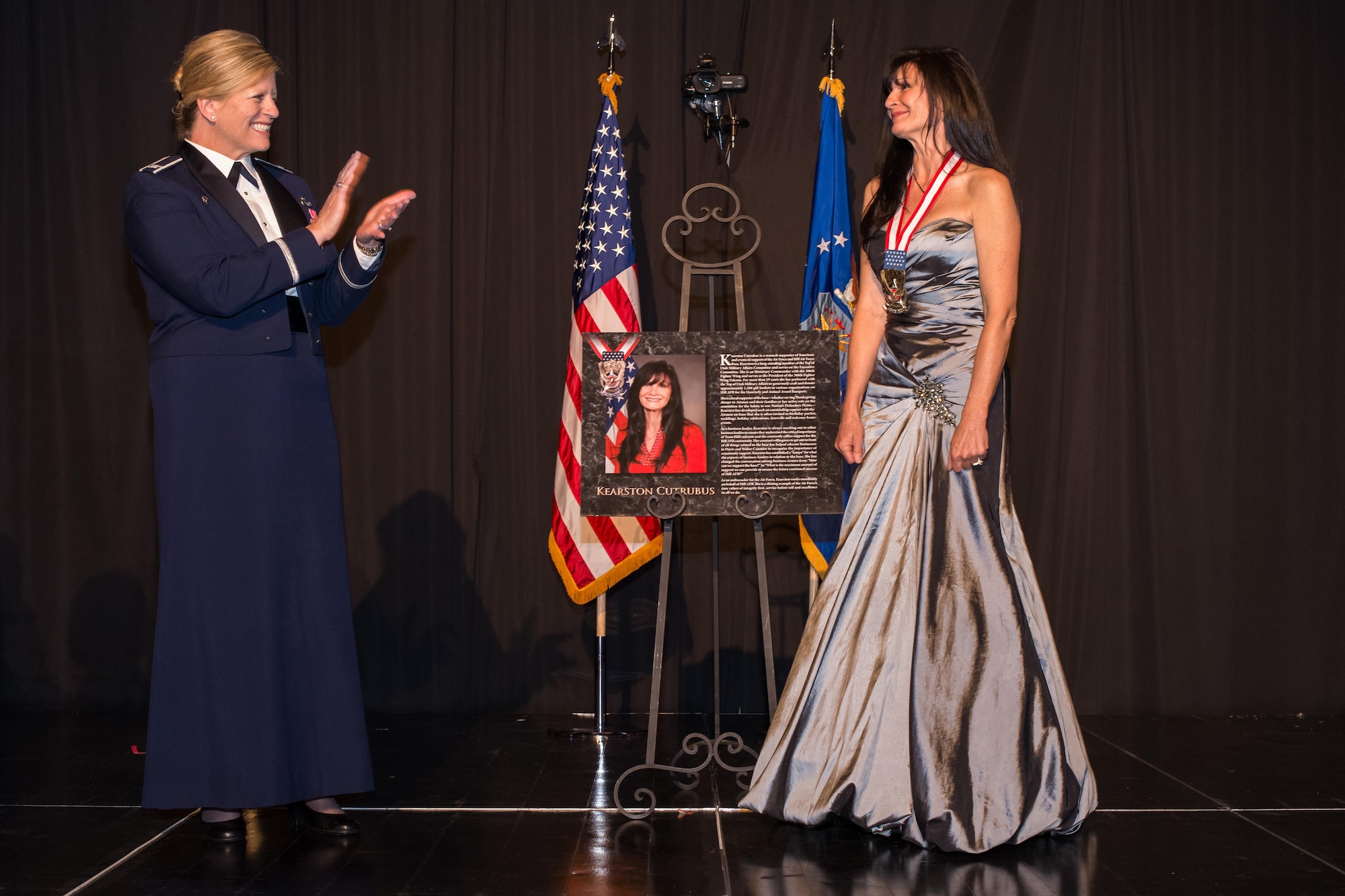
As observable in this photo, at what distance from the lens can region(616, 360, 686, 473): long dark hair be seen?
9.47 ft

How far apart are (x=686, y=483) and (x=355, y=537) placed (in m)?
2.17

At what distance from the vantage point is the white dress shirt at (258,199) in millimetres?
2752

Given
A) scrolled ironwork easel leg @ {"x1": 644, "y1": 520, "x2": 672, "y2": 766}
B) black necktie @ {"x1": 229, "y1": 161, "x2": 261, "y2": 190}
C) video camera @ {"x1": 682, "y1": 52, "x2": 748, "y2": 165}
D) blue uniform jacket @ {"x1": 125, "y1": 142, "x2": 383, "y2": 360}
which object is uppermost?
video camera @ {"x1": 682, "y1": 52, "x2": 748, "y2": 165}

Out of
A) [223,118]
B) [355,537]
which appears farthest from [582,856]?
[355,537]

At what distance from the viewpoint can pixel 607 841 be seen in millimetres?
2705

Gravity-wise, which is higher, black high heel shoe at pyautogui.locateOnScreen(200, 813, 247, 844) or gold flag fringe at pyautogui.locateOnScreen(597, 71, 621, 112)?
gold flag fringe at pyautogui.locateOnScreen(597, 71, 621, 112)

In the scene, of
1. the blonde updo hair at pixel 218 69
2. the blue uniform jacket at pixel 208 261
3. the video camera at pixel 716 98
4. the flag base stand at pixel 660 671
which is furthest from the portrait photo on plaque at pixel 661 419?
the video camera at pixel 716 98

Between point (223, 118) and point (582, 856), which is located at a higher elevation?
point (223, 118)

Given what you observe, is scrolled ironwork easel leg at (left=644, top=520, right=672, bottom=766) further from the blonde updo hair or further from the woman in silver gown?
the blonde updo hair

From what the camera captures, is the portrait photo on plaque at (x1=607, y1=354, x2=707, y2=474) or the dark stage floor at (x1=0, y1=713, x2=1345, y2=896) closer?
the dark stage floor at (x1=0, y1=713, x2=1345, y2=896)

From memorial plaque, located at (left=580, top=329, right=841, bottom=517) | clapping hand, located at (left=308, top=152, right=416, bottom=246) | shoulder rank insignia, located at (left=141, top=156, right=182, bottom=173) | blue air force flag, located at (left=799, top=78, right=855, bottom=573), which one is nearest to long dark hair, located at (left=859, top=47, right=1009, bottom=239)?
memorial plaque, located at (left=580, top=329, right=841, bottom=517)

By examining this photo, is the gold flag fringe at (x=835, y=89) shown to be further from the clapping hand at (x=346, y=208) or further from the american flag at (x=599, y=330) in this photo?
the clapping hand at (x=346, y=208)

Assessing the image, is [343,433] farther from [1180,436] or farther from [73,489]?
[1180,436]

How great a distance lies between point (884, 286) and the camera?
287cm
